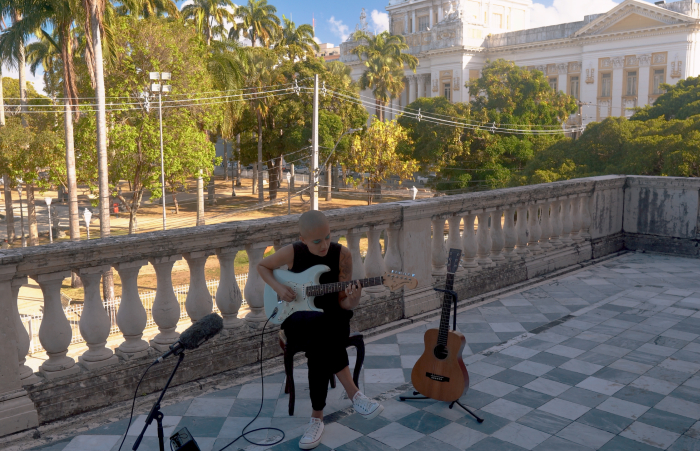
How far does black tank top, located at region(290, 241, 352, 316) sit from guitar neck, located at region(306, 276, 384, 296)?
0.09 m

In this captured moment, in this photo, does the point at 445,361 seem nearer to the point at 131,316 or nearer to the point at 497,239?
the point at 131,316

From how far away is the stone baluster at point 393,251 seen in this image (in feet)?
20.1

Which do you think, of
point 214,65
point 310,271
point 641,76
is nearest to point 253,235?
point 310,271

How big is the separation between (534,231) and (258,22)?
49570 millimetres

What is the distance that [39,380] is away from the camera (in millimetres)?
3916

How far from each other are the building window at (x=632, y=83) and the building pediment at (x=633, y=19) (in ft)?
14.3

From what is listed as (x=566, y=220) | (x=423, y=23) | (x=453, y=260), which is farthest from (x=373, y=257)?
(x=423, y=23)

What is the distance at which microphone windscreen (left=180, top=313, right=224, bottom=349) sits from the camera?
3.04m

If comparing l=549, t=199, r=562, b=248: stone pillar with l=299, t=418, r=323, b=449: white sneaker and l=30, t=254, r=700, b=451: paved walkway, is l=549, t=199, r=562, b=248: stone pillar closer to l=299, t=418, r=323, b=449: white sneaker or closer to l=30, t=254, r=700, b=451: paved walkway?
l=30, t=254, r=700, b=451: paved walkway

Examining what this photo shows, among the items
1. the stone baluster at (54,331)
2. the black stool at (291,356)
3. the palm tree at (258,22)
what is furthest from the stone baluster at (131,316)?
the palm tree at (258,22)

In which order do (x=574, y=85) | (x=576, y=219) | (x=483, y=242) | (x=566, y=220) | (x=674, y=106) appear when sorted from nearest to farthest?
(x=483, y=242), (x=566, y=220), (x=576, y=219), (x=674, y=106), (x=574, y=85)

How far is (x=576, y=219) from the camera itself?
29.5 feet

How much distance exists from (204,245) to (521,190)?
4.40m

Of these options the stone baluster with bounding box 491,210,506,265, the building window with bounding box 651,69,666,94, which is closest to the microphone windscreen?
the stone baluster with bounding box 491,210,506,265
